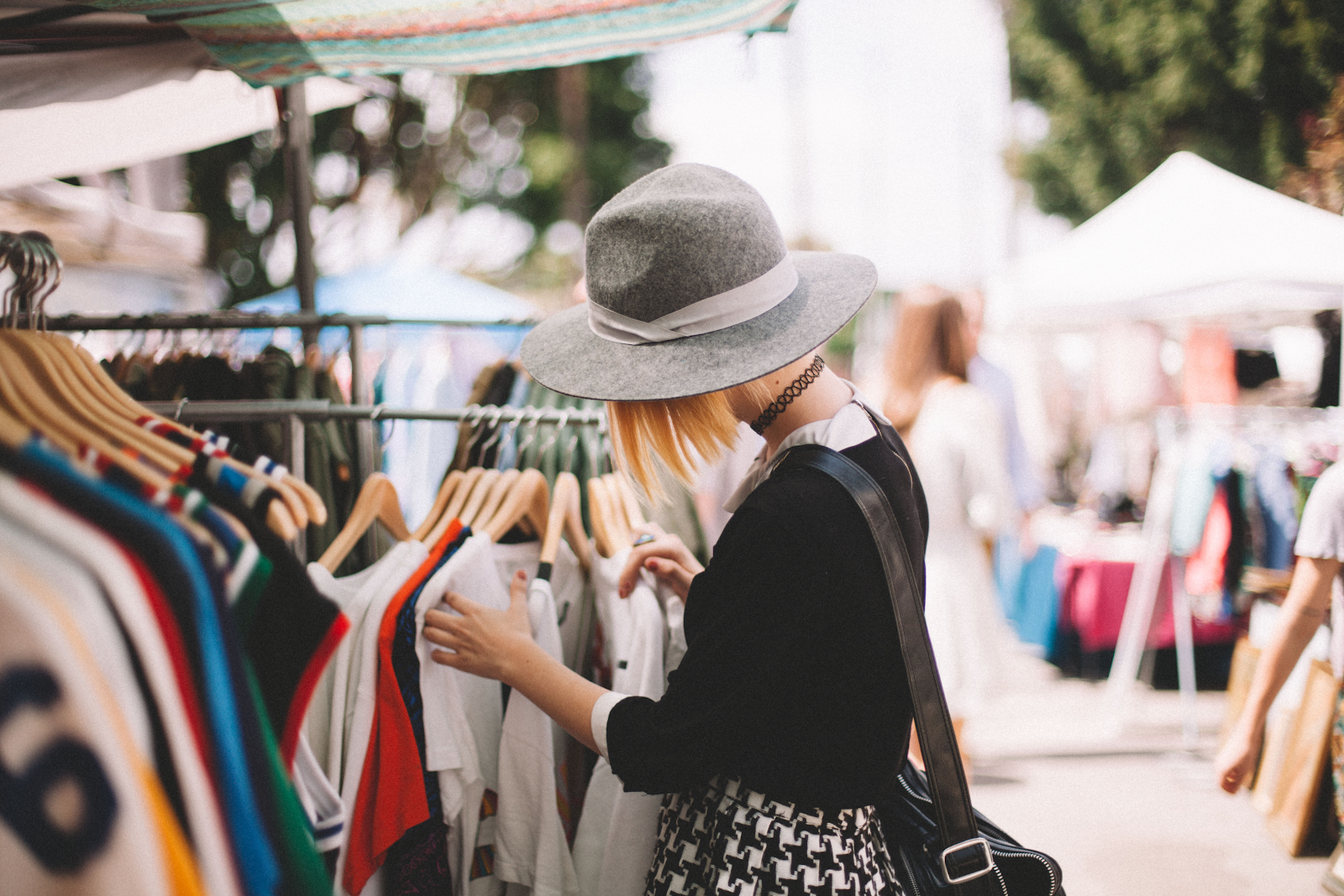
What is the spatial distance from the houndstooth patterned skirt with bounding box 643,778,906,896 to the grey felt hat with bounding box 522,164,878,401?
62 centimetres

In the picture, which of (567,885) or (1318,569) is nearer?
(567,885)

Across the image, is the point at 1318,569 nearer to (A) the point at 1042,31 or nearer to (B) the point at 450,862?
(B) the point at 450,862

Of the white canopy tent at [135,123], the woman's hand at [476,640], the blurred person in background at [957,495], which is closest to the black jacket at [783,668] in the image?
the woman's hand at [476,640]

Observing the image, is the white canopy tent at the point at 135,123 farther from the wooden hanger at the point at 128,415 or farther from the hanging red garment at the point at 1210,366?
the hanging red garment at the point at 1210,366

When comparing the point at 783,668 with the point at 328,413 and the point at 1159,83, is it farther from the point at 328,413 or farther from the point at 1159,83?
the point at 1159,83


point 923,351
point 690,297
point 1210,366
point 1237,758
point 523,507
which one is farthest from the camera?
point 1210,366

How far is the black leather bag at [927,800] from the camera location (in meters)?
1.15

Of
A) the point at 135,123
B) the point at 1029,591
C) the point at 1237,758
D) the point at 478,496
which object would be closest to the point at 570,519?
the point at 478,496

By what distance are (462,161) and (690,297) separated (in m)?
12.4

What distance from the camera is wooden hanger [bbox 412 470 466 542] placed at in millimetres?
1603

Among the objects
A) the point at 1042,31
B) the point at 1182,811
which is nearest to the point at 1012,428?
the point at 1182,811

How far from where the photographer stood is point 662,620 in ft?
5.03

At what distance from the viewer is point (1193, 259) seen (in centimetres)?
490

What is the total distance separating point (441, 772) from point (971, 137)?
24484 mm
